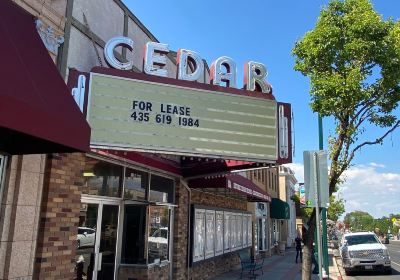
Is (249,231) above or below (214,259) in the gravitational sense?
above

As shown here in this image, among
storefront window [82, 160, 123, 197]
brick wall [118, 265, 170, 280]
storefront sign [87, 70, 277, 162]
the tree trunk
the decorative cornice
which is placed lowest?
brick wall [118, 265, 170, 280]

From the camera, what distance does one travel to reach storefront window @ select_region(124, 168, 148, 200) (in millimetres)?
10047

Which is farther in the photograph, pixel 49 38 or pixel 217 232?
pixel 217 232

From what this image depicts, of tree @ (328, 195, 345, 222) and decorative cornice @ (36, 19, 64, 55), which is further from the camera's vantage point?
tree @ (328, 195, 345, 222)

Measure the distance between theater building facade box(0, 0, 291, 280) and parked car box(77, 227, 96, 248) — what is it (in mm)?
40

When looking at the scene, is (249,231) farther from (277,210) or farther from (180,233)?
(180,233)

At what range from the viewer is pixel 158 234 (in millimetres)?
11383

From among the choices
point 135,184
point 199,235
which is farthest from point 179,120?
point 199,235

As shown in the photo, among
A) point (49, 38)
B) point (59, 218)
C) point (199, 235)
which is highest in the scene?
point (49, 38)

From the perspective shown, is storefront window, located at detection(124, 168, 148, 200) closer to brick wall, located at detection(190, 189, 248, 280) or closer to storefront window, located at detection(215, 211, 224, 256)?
brick wall, located at detection(190, 189, 248, 280)

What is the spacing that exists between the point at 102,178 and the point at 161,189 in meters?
2.98

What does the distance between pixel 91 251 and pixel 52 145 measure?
3918 mm

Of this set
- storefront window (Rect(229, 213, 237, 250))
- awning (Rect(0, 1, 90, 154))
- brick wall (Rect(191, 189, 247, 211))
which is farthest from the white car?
awning (Rect(0, 1, 90, 154))

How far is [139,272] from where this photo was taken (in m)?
9.95
